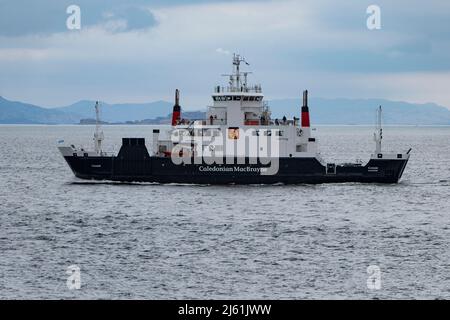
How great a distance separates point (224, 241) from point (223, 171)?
24.2m

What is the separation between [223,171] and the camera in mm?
69375

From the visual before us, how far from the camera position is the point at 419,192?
71.4 meters

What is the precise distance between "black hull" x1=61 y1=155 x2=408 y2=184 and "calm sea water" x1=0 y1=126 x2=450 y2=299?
991 millimetres

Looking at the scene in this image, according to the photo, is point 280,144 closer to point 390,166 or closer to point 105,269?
point 390,166

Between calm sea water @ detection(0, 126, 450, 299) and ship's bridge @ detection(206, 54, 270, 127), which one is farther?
ship's bridge @ detection(206, 54, 270, 127)

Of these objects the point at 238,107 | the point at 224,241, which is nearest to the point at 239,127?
the point at 238,107

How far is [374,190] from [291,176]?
672cm

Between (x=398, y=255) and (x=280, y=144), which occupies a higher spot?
(x=280, y=144)

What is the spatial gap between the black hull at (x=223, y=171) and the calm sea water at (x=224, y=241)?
3.25 ft

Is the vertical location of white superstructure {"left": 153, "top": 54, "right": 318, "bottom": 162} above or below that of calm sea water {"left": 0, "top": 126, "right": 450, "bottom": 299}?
above

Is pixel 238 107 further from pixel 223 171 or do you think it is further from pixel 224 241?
pixel 224 241

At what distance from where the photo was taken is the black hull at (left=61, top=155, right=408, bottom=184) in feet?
227

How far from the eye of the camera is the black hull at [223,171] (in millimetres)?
69312
